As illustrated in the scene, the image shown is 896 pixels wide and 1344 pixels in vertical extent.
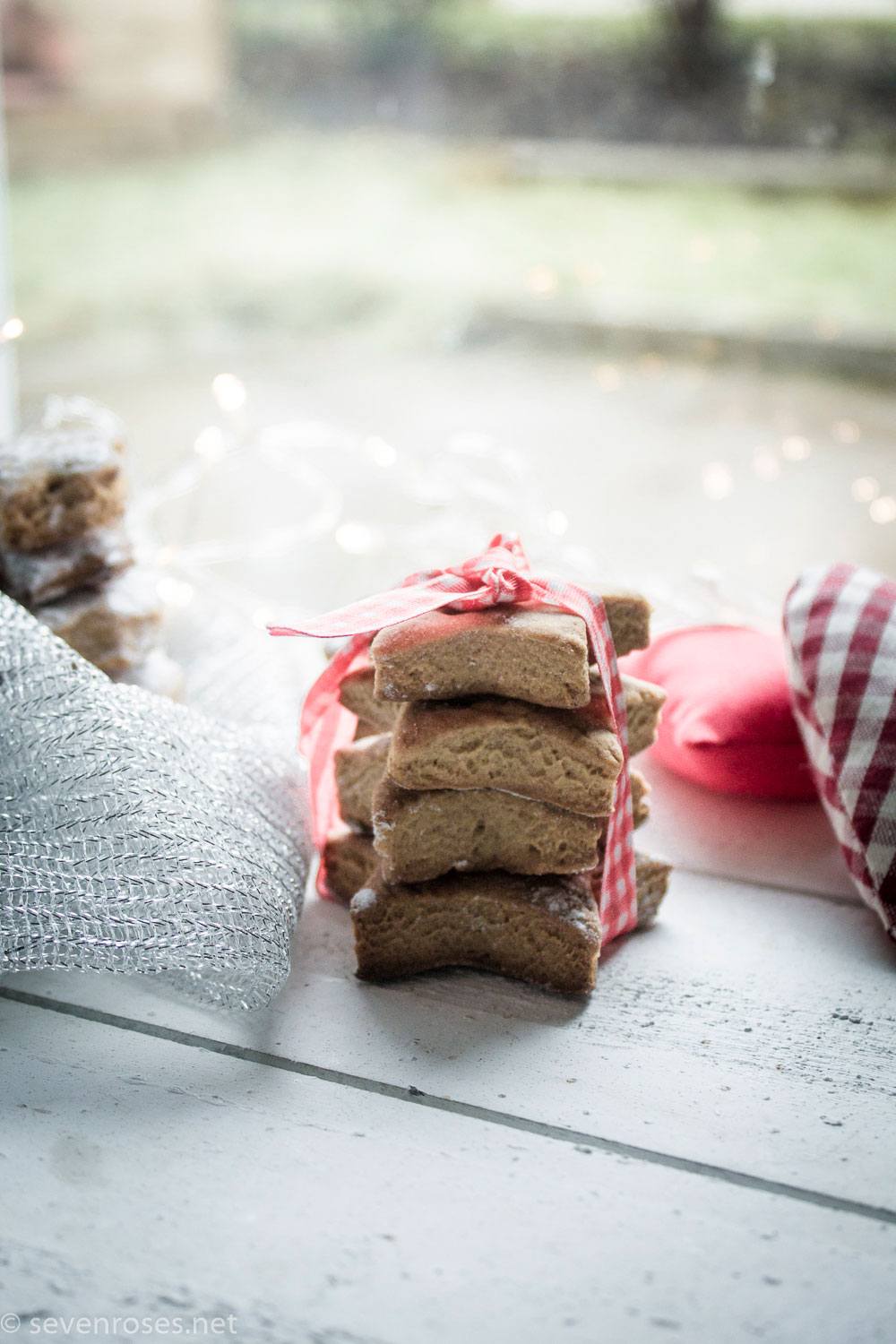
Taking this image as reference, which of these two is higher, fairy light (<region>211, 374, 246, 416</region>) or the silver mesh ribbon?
fairy light (<region>211, 374, 246, 416</region>)

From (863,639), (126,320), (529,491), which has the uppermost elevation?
→ (863,639)

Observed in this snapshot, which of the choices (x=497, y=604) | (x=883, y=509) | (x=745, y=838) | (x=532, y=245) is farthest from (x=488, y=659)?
(x=532, y=245)

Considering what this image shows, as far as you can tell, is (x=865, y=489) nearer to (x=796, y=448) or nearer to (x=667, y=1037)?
(x=796, y=448)

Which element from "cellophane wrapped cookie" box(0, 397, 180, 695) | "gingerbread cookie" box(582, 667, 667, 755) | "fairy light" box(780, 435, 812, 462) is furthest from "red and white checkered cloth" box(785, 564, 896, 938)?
"fairy light" box(780, 435, 812, 462)

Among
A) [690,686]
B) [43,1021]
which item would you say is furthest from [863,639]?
[43,1021]

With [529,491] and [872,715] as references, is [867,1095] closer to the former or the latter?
[872,715]

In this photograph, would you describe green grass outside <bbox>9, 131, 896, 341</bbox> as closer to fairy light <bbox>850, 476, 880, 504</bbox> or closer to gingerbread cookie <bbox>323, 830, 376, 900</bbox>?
fairy light <bbox>850, 476, 880, 504</bbox>
